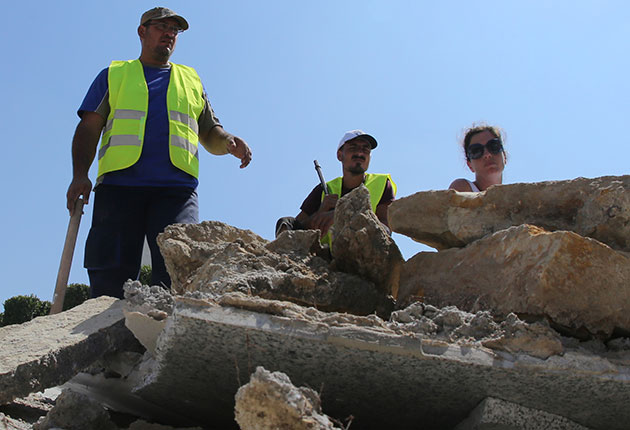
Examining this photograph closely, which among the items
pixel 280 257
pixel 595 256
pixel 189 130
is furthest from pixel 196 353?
pixel 189 130

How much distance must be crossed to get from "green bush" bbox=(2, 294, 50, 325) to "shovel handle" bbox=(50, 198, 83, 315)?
9.76m

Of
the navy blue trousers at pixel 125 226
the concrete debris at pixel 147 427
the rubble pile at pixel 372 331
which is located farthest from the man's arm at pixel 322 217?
the concrete debris at pixel 147 427

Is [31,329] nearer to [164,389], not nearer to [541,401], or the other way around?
[164,389]

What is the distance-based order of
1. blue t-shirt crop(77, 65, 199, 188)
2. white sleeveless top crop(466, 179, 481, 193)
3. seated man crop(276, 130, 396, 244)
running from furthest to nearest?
seated man crop(276, 130, 396, 244) < blue t-shirt crop(77, 65, 199, 188) < white sleeveless top crop(466, 179, 481, 193)

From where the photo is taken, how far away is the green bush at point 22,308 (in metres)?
13.7

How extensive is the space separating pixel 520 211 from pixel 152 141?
2775 mm

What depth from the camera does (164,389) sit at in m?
2.67

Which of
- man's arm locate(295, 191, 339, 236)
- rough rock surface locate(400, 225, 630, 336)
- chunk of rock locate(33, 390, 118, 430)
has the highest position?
man's arm locate(295, 191, 339, 236)

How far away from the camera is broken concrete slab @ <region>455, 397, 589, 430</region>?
240cm

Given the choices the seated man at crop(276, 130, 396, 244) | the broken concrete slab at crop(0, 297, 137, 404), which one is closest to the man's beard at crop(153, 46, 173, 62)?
the seated man at crop(276, 130, 396, 244)

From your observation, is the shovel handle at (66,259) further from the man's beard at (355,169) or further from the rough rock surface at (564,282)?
the rough rock surface at (564,282)

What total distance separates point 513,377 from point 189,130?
133 inches

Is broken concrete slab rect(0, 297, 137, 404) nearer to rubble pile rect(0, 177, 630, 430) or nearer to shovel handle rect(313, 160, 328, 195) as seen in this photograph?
rubble pile rect(0, 177, 630, 430)

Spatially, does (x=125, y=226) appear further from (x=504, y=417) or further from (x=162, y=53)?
(x=504, y=417)
